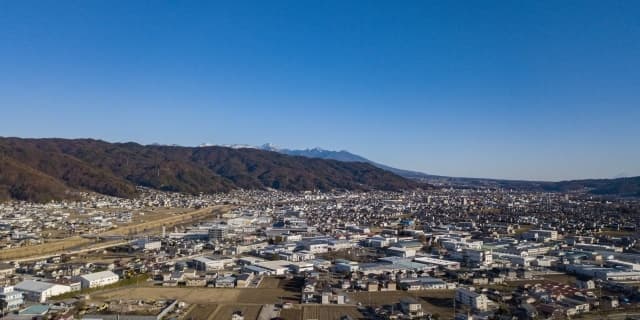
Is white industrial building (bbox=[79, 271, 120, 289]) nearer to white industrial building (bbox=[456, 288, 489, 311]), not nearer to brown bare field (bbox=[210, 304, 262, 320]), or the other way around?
brown bare field (bbox=[210, 304, 262, 320])

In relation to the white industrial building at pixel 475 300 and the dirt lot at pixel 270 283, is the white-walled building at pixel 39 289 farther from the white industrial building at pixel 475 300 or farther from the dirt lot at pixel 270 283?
the white industrial building at pixel 475 300

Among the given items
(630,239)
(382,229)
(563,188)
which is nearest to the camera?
(630,239)

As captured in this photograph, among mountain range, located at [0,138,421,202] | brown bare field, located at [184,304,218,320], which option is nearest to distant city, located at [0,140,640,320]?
brown bare field, located at [184,304,218,320]

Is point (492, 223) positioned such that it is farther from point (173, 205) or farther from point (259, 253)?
point (173, 205)

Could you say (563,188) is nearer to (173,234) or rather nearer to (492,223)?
(492,223)

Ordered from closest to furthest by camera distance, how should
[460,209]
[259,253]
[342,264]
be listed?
[342,264]
[259,253]
[460,209]

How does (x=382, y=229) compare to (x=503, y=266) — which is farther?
(x=382, y=229)

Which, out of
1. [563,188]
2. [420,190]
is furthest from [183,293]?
[563,188]

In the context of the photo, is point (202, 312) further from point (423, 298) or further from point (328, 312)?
point (423, 298)
